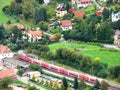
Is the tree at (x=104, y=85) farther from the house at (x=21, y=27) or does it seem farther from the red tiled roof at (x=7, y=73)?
the house at (x=21, y=27)

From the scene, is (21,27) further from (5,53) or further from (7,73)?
(7,73)

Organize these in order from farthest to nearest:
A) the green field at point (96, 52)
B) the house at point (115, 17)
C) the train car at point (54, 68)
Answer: the house at point (115, 17)
the train car at point (54, 68)
the green field at point (96, 52)

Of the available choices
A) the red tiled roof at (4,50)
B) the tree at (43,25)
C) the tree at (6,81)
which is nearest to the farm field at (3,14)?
the tree at (43,25)

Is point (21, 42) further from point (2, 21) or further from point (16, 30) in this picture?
point (2, 21)

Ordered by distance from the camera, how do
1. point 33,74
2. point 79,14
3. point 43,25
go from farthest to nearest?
point 79,14 < point 43,25 < point 33,74

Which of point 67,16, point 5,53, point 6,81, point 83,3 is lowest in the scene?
point 6,81

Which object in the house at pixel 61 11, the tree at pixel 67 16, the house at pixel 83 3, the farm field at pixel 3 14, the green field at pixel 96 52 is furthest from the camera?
the farm field at pixel 3 14

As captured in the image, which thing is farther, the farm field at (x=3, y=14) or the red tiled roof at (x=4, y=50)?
the farm field at (x=3, y=14)

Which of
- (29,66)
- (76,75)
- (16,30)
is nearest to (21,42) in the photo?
(16,30)

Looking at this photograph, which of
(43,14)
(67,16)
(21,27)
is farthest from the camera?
(43,14)

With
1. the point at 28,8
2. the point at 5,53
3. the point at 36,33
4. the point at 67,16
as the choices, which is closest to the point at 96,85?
the point at 5,53
